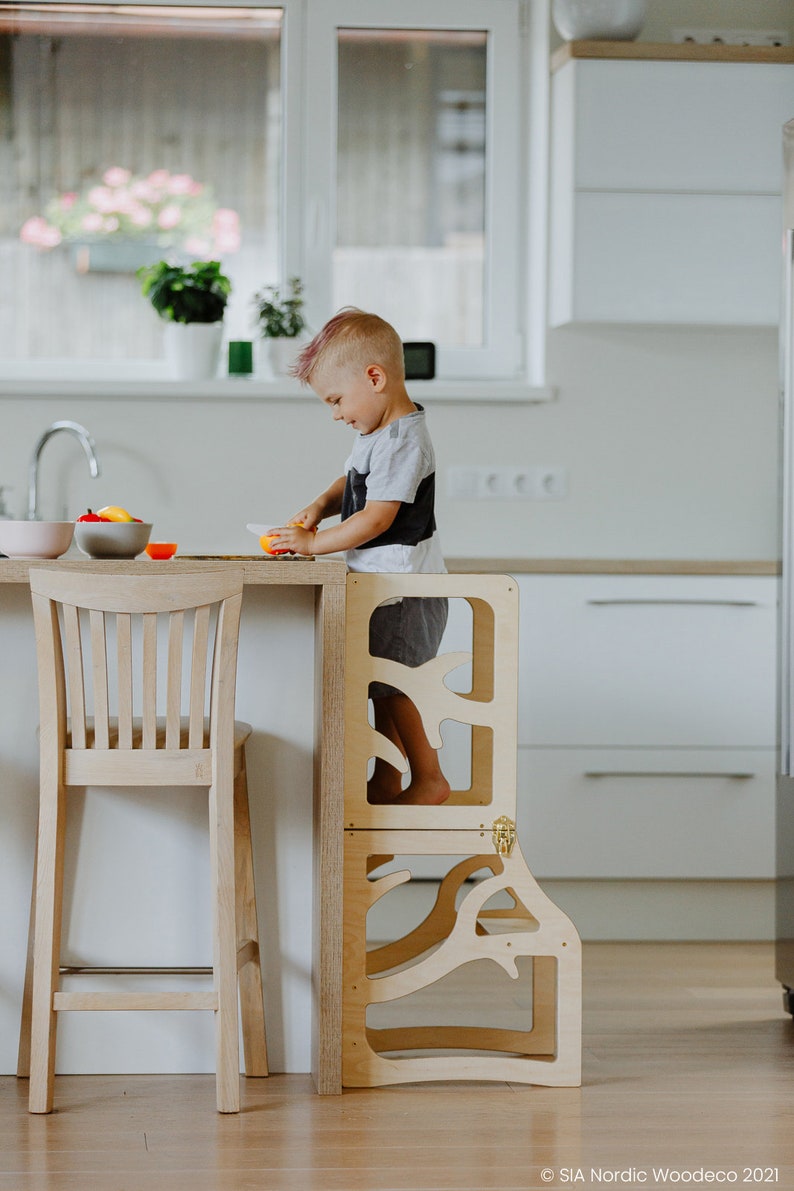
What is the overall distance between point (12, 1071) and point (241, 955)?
17.7 inches

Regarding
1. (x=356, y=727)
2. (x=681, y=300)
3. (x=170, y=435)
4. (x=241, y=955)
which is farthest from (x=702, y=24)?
(x=241, y=955)

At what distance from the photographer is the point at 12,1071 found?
2.34 metres

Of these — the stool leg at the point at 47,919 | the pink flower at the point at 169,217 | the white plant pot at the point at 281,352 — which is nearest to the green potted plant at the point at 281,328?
the white plant pot at the point at 281,352

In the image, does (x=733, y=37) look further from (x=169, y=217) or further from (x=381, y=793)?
(x=381, y=793)

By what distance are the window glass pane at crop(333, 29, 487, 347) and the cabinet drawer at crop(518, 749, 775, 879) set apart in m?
1.29

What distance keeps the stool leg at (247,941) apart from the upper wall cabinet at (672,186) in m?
1.78

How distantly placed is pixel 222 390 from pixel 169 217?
553mm

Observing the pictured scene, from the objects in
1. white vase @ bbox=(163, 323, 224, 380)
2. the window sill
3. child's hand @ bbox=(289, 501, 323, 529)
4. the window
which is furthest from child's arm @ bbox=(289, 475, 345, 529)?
the window

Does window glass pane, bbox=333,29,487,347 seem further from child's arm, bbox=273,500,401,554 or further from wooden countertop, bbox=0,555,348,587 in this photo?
wooden countertop, bbox=0,555,348,587

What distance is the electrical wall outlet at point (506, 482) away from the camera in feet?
12.4

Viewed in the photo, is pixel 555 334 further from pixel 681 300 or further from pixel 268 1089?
pixel 268 1089

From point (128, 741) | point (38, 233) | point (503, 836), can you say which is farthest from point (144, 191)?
point (503, 836)

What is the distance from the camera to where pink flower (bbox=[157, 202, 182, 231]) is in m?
3.87

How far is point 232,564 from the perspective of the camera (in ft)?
7.16
